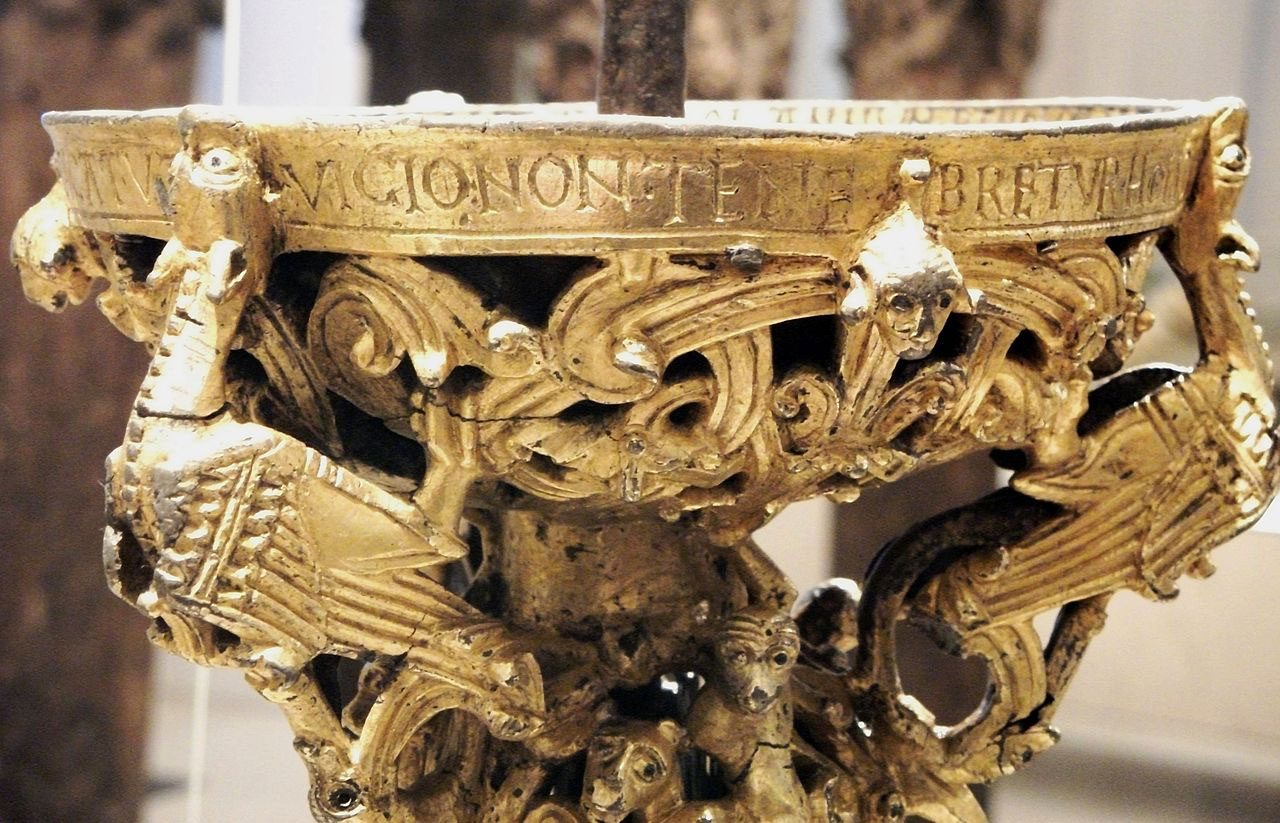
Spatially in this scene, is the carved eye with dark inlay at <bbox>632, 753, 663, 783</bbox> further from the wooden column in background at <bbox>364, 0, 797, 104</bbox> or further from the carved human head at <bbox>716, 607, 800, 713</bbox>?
the wooden column in background at <bbox>364, 0, 797, 104</bbox>

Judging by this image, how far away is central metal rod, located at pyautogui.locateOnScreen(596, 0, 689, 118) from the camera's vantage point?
97 centimetres

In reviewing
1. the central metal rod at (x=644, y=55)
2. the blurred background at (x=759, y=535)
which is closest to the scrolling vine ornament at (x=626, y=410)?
the central metal rod at (x=644, y=55)

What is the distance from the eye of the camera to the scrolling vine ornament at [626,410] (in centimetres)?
72

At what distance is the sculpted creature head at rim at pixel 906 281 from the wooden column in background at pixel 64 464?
3.02 feet

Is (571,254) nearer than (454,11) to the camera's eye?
Yes

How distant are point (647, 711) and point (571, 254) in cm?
38

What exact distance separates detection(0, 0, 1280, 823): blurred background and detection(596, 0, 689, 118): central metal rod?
54 cm

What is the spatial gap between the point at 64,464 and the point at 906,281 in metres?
1.04

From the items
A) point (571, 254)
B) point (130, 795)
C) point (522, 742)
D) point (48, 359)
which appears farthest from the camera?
point (130, 795)

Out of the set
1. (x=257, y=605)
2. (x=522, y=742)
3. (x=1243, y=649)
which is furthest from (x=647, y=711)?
(x=1243, y=649)

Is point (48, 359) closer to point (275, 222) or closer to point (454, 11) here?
point (454, 11)

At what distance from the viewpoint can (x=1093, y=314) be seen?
0.82 meters

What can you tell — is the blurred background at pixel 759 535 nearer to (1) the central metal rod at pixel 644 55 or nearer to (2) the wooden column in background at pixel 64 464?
(2) the wooden column in background at pixel 64 464

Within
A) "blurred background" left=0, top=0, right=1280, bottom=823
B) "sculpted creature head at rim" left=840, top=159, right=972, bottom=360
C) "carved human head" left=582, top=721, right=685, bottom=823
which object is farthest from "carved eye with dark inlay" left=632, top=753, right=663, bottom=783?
"blurred background" left=0, top=0, right=1280, bottom=823
